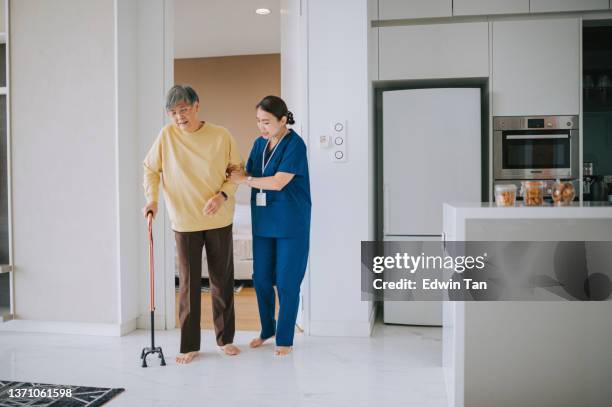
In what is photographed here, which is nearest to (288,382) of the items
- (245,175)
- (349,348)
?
(349,348)

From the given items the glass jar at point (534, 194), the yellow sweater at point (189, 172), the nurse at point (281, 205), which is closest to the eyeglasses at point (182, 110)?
the yellow sweater at point (189, 172)

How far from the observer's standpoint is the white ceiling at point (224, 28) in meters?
4.65

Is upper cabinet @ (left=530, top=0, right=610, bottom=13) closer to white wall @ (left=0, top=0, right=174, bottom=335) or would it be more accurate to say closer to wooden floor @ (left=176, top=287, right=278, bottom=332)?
white wall @ (left=0, top=0, right=174, bottom=335)

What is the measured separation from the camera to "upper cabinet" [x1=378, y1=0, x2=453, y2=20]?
343cm

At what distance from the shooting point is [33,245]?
10.9ft

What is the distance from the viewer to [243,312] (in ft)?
12.5

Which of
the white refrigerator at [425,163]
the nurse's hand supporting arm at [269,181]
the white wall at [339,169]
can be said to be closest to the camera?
the nurse's hand supporting arm at [269,181]

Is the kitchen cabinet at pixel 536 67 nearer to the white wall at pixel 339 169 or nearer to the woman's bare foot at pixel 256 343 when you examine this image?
the white wall at pixel 339 169

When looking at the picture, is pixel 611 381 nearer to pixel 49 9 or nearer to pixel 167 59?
pixel 167 59

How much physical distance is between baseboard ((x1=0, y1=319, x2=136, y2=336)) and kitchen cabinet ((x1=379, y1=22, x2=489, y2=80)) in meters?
2.44

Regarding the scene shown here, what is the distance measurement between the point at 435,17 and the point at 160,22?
1.88m

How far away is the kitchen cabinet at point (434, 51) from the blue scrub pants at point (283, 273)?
1.45 m

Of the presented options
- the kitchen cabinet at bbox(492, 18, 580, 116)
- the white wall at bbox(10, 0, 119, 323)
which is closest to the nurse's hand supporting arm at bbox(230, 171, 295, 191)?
the white wall at bbox(10, 0, 119, 323)

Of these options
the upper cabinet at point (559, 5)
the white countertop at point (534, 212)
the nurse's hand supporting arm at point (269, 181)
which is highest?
the upper cabinet at point (559, 5)
